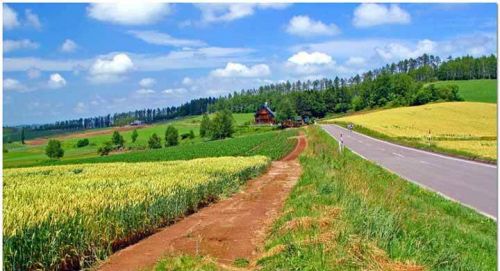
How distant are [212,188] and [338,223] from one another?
8.90 m

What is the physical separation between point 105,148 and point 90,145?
343 centimetres

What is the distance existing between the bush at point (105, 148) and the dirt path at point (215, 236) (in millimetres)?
42407

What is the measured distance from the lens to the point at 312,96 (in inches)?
5374

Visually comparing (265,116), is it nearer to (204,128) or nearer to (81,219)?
(204,128)

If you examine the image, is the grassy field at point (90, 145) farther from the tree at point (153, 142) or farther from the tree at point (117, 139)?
the tree at point (117, 139)

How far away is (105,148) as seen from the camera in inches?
2279

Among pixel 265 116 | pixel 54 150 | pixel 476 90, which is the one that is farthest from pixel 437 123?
pixel 476 90

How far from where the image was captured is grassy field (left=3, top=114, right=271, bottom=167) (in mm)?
31566

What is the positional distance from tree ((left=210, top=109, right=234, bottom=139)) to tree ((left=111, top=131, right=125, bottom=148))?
1191 inches

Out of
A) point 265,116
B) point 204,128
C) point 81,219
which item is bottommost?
point 204,128

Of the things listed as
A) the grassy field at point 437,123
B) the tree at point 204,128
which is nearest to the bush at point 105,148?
the grassy field at point 437,123

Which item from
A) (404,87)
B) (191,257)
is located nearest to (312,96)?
(404,87)

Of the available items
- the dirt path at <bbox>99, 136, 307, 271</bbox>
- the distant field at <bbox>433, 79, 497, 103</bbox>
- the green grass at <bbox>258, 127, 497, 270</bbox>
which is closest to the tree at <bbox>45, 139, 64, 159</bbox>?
the dirt path at <bbox>99, 136, 307, 271</bbox>

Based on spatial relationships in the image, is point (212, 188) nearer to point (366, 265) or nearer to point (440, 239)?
point (440, 239)
